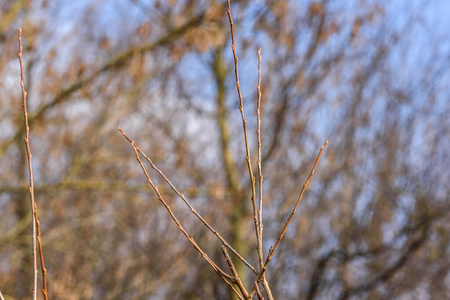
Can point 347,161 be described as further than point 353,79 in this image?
No

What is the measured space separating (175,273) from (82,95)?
369cm

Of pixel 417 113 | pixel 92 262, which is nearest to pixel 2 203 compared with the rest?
pixel 92 262

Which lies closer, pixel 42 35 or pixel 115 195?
pixel 115 195

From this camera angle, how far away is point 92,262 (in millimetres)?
8156

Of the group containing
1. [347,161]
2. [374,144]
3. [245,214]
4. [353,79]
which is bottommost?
[245,214]

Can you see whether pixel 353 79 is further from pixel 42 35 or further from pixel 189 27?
pixel 42 35

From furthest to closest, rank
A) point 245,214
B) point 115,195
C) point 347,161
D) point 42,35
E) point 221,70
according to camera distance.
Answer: point 221,70
point 245,214
point 347,161
point 42,35
point 115,195

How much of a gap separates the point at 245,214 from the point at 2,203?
4.51m

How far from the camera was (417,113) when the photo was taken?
8422mm

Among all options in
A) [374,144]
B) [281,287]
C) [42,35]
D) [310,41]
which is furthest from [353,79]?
[42,35]

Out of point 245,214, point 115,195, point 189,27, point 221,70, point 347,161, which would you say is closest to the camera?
point 189,27

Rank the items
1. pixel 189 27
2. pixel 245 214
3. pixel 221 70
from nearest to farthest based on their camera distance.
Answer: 1. pixel 189 27
2. pixel 245 214
3. pixel 221 70

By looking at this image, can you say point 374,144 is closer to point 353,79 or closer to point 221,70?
point 353,79

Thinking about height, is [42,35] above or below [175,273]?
above
